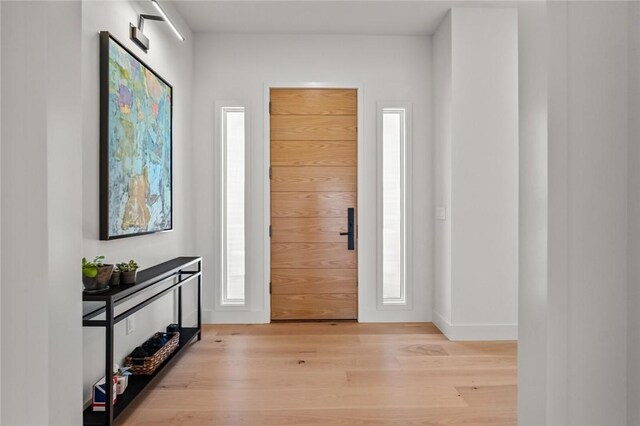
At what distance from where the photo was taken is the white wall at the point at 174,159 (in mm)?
2139

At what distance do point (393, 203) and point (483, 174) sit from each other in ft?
2.84

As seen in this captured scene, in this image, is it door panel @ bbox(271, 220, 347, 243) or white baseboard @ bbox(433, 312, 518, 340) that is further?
door panel @ bbox(271, 220, 347, 243)

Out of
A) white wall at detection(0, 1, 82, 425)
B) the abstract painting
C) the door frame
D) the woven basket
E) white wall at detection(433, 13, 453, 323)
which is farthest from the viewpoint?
the door frame

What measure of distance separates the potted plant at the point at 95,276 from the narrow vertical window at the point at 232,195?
1922 mm

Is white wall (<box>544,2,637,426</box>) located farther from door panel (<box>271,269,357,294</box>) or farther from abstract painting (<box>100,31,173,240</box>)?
door panel (<box>271,269,357,294</box>)

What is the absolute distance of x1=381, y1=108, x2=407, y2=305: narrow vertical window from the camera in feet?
13.0

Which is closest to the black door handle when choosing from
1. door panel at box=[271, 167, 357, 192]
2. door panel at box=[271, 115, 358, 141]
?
door panel at box=[271, 167, 357, 192]

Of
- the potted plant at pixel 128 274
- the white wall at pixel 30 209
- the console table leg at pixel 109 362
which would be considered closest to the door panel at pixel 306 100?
the potted plant at pixel 128 274

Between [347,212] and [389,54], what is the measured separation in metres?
1.52

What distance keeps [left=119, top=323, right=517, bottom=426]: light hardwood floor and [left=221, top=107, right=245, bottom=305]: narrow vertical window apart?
64 cm

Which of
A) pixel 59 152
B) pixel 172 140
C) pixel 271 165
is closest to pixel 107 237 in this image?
pixel 172 140

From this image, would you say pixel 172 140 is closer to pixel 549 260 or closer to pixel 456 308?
pixel 456 308

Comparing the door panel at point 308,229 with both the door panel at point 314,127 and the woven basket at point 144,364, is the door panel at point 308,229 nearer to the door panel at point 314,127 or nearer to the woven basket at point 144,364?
the door panel at point 314,127

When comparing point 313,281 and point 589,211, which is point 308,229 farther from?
point 589,211
